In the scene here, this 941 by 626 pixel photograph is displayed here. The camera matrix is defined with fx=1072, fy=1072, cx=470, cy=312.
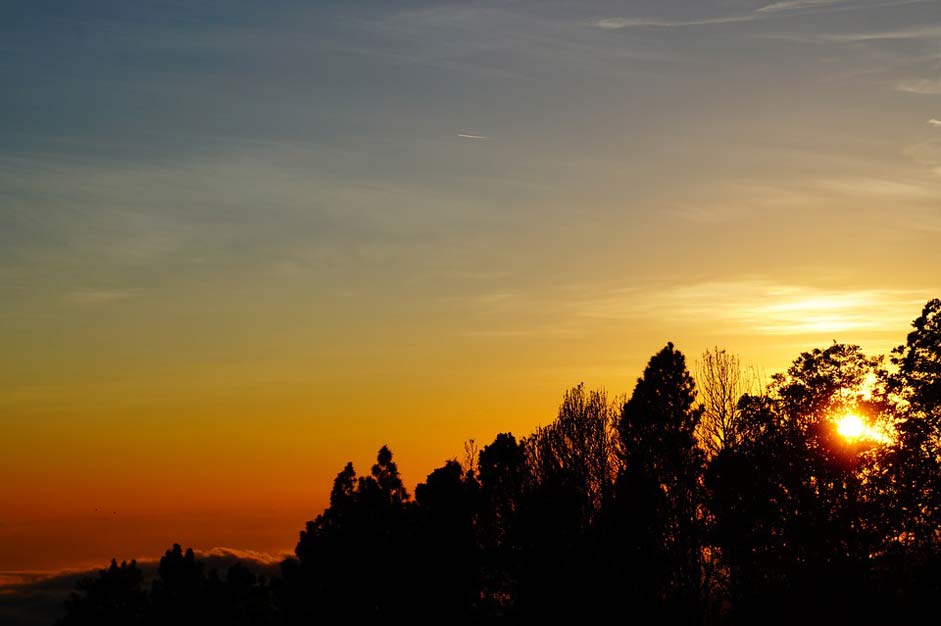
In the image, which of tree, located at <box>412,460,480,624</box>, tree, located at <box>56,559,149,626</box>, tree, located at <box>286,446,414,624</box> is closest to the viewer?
tree, located at <box>412,460,480,624</box>

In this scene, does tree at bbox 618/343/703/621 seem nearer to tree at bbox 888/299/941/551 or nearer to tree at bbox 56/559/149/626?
tree at bbox 888/299/941/551

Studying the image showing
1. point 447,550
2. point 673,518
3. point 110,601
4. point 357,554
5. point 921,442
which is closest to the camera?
point 921,442

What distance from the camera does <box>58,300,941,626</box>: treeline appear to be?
187ft

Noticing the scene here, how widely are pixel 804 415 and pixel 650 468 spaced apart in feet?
36.9

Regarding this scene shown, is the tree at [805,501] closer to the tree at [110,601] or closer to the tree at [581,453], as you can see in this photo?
the tree at [581,453]

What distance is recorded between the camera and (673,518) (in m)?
67.7

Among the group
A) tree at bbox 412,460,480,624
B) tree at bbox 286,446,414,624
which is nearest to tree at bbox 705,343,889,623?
tree at bbox 412,460,480,624

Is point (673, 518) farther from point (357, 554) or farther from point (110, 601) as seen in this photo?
point (110, 601)

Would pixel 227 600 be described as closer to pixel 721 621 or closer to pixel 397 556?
pixel 397 556

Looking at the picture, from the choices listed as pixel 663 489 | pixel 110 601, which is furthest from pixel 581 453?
pixel 110 601

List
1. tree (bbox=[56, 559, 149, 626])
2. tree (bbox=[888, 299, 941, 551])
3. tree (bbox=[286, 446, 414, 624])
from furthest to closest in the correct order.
→ tree (bbox=[56, 559, 149, 626]) → tree (bbox=[286, 446, 414, 624]) → tree (bbox=[888, 299, 941, 551])

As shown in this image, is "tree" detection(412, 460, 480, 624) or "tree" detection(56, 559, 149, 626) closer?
"tree" detection(412, 460, 480, 624)

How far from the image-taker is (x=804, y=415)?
201 feet

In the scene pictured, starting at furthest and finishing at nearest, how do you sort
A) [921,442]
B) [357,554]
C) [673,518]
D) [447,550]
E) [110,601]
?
1. [110,601]
2. [357,554]
3. [447,550]
4. [673,518]
5. [921,442]
